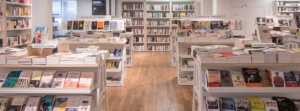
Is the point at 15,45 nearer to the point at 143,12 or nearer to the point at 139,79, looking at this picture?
the point at 139,79

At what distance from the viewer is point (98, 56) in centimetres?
278

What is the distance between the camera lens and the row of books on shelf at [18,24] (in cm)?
618

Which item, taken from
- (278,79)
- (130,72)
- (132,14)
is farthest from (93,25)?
(132,14)

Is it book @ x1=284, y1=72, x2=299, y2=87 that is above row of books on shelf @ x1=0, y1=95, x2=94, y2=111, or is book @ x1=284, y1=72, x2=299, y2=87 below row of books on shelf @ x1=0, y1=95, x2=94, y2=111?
above

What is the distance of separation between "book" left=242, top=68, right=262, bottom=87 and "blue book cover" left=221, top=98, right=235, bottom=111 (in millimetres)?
275

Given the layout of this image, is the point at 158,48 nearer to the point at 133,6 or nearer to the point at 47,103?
the point at 133,6

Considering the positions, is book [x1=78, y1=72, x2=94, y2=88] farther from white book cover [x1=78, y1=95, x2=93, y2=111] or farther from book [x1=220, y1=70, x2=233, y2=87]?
book [x1=220, y1=70, x2=233, y2=87]

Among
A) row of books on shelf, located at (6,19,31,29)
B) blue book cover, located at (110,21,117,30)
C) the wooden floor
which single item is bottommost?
the wooden floor

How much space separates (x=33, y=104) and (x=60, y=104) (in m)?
0.30

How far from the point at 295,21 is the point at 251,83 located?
161 cm

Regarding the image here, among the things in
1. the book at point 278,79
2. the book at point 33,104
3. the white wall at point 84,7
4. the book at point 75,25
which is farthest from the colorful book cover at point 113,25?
the white wall at point 84,7

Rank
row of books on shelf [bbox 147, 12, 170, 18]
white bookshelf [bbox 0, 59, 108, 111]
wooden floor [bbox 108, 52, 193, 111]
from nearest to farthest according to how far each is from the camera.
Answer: white bookshelf [bbox 0, 59, 108, 111] < wooden floor [bbox 108, 52, 193, 111] < row of books on shelf [bbox 147, 12, 170, 18]

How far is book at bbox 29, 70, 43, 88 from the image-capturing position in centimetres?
269

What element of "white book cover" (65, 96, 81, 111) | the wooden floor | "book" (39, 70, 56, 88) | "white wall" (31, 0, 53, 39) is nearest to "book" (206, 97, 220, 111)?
the wooden floor
